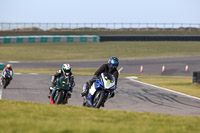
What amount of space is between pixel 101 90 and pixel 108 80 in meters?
0.39

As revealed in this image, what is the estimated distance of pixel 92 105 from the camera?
40.5 ft

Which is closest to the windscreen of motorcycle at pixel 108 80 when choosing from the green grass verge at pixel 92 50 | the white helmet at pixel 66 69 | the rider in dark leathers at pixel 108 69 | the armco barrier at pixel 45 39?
the rider in dark leathers at pixel 108 69

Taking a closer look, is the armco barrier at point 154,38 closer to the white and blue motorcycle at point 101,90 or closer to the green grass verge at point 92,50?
the green grass verge at point 92,50

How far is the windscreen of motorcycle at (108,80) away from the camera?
468 inches

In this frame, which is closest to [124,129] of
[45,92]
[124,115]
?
[124,115]

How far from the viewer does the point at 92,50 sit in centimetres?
6581

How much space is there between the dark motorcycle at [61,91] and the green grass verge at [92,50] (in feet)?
144

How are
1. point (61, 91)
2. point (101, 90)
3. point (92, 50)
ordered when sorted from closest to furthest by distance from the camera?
point (101, 90)
point (61, 91)
point (92, 50)

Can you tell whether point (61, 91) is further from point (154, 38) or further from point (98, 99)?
point (154, 38)

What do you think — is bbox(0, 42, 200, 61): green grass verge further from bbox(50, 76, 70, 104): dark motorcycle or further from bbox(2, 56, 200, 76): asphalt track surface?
bbox(50, 76, 70, 104): dark motorcycle

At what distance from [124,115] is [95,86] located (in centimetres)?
229

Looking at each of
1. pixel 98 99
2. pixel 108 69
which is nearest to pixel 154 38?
pixel 108 69

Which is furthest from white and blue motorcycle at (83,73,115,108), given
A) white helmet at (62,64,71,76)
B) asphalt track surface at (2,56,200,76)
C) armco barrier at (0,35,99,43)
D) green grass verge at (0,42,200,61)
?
armco barrier at (0,35,99,43)

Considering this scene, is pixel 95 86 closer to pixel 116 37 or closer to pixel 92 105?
pixel 92 105
